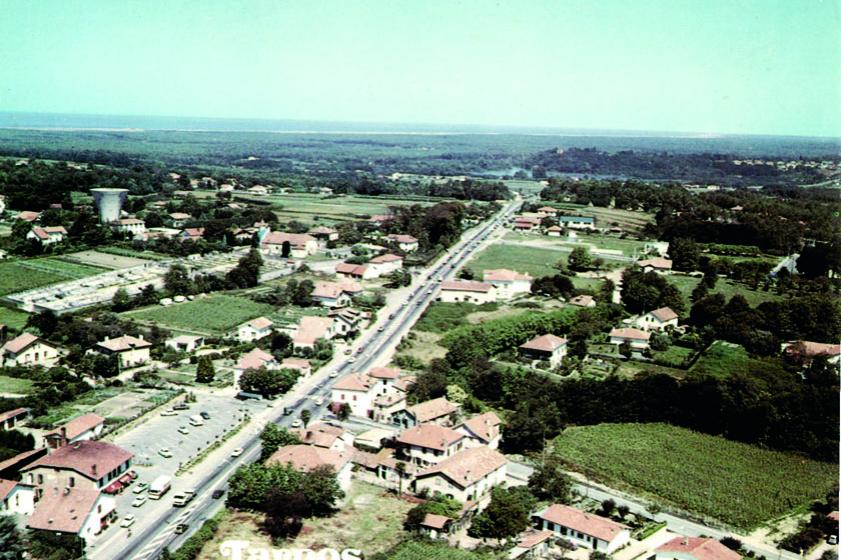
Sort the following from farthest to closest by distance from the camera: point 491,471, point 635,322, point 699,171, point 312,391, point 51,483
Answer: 1. point 699,171
2. point 635,322
3. point 312,391
4. point 491,471
5. point 51,483

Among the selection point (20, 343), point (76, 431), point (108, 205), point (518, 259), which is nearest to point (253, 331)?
point (20, 343)

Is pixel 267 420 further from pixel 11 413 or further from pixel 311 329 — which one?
pixel 311 329

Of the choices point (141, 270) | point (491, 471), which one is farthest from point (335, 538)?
point (141, 270)

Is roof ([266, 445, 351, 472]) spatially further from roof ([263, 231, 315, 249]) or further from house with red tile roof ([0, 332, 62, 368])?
roof ([263, 231, 315, 249])

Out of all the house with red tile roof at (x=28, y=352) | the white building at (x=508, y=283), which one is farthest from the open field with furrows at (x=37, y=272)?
the white building at (x=508, y=283)

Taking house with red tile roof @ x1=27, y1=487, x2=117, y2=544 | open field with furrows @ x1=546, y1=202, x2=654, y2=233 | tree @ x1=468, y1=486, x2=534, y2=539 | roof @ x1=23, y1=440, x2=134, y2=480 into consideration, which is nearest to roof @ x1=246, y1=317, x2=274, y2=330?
roof @ x1=23, y1=440, x2=134, y2=480

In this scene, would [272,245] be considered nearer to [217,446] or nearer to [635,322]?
[635,322]

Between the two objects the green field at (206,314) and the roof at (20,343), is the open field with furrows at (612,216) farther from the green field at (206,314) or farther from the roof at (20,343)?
the roof at (20,343)
